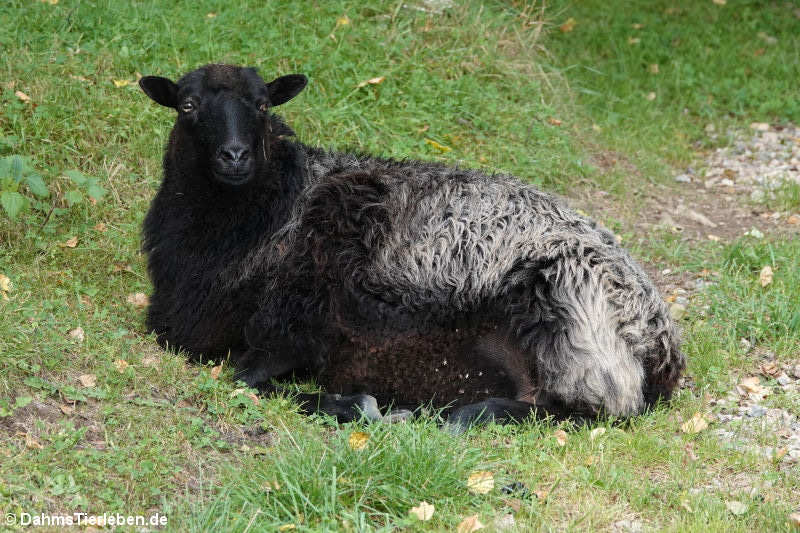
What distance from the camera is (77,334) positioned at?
5461 millimetres

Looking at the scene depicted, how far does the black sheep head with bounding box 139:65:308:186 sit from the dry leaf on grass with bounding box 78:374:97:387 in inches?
54.4

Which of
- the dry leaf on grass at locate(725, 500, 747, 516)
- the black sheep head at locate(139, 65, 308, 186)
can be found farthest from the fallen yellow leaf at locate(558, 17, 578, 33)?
the dry leaf on grass at locate(725, 500, 747, 516)

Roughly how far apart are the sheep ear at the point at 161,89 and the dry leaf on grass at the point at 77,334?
154cm

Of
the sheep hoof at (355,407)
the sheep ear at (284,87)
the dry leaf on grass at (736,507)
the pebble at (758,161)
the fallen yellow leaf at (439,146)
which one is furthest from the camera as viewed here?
the pebble at (758,161)

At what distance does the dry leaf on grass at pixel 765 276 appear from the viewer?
7.01 metres

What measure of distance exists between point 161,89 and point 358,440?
270 centimetres

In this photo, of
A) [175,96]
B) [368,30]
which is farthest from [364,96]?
[175,96]

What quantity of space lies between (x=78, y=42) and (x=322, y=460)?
5700mm

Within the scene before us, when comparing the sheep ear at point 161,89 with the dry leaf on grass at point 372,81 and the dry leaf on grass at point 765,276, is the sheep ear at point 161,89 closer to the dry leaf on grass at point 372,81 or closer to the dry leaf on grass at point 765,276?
the dry leaf on grass at point 372,81

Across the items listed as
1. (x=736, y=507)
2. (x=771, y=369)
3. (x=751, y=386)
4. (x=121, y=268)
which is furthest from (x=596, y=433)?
(x=121, y=268)

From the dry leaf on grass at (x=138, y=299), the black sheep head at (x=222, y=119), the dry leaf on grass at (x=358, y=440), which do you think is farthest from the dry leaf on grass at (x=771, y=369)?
the dry leaf on grass at (x=138, y=299)

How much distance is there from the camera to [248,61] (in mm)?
8672

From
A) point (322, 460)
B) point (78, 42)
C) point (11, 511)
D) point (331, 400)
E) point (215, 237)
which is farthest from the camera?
point (78, 42)

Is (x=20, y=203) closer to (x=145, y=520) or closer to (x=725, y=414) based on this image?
(x=145, y=520)
